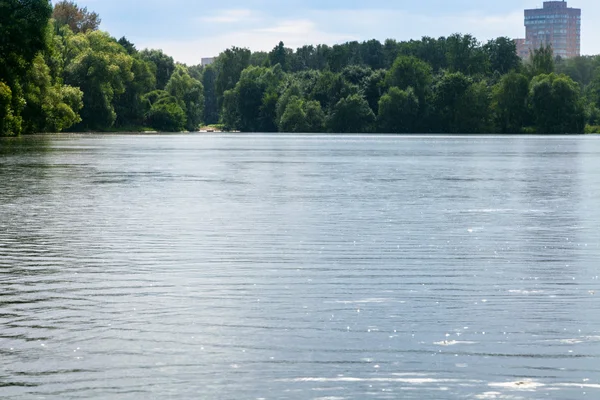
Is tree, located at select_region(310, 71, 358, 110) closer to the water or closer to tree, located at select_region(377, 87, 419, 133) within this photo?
tree, located at select_region(377, 87, 419, 133)

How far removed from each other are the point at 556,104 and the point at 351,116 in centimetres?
3405

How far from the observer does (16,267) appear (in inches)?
508

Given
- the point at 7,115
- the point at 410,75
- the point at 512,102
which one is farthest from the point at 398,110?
the point at 7,115

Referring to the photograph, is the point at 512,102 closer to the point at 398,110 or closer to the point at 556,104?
the point at 556,104

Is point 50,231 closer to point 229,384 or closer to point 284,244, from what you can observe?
point 284,244

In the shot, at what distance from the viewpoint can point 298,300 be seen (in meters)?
10.5

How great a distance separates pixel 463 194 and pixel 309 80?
6126 inches

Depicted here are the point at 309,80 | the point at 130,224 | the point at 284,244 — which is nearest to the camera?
the point at 284,244

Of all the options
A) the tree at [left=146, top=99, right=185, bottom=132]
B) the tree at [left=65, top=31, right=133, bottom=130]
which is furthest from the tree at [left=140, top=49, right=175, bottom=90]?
the tree at [left=65, top=31, right=133, bottom=130]

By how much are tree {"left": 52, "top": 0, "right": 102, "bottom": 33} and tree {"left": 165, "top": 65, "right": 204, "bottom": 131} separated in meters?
17.4

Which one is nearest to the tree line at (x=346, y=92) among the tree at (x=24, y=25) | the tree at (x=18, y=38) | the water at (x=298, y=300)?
the tree at (x=18, y=38)

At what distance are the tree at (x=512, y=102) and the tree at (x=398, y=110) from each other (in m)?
13.5

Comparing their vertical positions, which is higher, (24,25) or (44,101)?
Result: (24,25)

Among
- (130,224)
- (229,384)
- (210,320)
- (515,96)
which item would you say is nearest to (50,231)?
(130,224)
